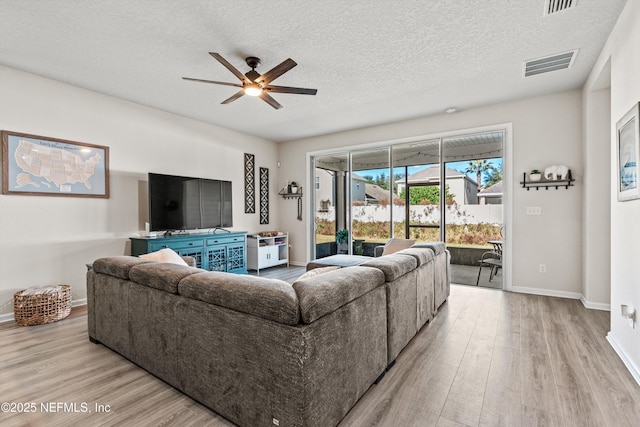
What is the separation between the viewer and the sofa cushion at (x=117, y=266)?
2.25 metres

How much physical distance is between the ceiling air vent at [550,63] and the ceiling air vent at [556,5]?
841 millimetres

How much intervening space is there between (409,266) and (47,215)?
4.04m

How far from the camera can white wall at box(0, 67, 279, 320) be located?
10.8 ft

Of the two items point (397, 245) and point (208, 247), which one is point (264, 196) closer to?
point (208, 247)

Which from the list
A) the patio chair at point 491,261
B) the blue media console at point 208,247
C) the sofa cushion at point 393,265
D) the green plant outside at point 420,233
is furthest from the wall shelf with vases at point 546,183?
the blue media console at point 208,247

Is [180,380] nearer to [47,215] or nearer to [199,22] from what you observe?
[199,22]

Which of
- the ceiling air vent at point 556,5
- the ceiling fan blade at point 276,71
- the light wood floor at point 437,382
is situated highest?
the ceiling air vent at point 556,5

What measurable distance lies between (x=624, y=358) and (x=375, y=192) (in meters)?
3.91

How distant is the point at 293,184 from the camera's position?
6457 millimetres

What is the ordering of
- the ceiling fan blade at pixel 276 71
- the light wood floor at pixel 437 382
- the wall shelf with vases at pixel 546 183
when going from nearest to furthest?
the light wood floor at pixel 437 382 < the ceiling fan blade at pixel 276 71 < the wall shelf with vases at pixel 546 183

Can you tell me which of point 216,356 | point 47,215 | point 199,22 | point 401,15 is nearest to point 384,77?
point 401,15

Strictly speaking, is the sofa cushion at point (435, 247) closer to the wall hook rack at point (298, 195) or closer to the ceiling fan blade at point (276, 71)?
the ceiling fan blade at point (276, 71)

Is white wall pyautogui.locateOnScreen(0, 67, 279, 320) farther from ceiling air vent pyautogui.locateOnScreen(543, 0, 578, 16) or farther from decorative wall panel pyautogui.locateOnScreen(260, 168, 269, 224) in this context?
ceiling air vent pyautogui.locateOnScreen(543, 0, 578, 16)

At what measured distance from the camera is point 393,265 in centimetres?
214
